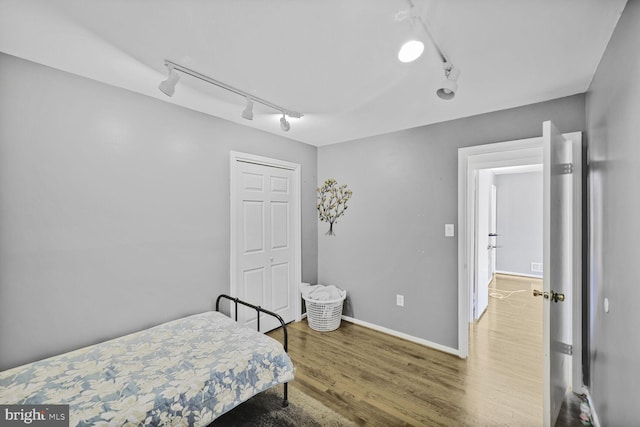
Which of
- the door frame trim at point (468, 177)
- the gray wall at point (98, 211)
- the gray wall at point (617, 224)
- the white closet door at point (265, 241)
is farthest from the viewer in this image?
the white closet door at point (265, 241)

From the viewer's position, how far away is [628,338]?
125 cm

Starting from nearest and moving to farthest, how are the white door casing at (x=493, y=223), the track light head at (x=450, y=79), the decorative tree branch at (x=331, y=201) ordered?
the track light head at (x=450, y=79) → the decorative tree branch at (x=331, y=201) → the white door casing at (x=493, y=223)

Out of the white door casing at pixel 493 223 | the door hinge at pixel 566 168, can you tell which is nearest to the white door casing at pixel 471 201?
the door hinge at pixel 566 168

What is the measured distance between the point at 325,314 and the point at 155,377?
1999mm

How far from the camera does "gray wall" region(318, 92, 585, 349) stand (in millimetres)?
2684

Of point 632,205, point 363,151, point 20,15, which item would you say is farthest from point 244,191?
point 632,205

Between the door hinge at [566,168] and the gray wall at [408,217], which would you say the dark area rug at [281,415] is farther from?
the door hinge at [566,168]

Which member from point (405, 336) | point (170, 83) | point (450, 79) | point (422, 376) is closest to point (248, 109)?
point (170, 83)

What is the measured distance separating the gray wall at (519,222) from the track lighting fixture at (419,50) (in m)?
5.49

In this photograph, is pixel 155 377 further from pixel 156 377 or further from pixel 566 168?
pixel 566 168

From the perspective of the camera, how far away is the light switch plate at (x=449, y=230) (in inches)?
112

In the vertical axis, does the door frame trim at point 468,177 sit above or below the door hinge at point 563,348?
above

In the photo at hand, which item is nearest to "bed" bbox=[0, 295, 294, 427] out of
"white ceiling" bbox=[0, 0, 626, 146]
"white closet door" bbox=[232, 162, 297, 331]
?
"white closet door" bbox=[232, 162, 297, 331]

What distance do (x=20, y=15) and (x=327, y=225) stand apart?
10.3 ft
